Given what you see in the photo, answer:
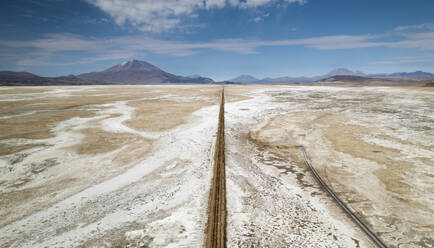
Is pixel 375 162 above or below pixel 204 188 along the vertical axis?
above

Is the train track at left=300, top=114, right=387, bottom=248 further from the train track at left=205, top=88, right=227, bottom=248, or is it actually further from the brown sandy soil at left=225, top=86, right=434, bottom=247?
the train track at left=205, top=88, right=227, bottom=248

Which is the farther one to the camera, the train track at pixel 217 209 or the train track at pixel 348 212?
the train track at pixel 217 209

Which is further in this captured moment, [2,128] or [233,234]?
[2,128]

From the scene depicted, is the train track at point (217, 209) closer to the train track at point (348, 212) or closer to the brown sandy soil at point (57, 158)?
the train track at point (348, 212)

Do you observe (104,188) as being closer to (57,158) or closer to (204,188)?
(204,188)

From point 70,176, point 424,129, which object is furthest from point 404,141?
point 70,176

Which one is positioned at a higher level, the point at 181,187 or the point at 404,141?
the point at 404,141

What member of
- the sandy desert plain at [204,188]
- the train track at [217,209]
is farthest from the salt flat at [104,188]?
the train track at [217,209]

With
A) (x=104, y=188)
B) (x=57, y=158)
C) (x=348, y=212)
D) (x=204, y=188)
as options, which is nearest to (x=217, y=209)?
(x=204, y=188)

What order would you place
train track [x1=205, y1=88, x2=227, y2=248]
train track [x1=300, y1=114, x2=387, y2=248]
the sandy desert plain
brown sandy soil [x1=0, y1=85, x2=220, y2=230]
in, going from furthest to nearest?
brown sandy soil [x1=0, y1=85, x2=220, y2=230] → the sandy desert plain → train track [x1=205, y1=88, x2=227, y2=248] → train track [x1=300, y1=114, x2=387, y2=248]

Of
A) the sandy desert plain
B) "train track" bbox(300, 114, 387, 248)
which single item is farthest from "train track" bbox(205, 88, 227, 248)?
"train track" bbox(300, 114, 387, 248)

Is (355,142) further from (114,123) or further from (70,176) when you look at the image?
(114,123)
